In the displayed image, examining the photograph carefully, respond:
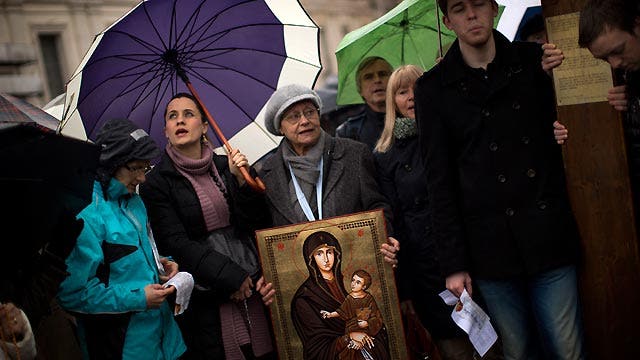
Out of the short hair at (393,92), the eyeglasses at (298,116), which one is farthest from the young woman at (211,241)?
the short hair at (393,92)

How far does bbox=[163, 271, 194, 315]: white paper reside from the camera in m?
3.45

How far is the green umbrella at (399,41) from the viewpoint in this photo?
521 centimetres

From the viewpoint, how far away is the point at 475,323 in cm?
308

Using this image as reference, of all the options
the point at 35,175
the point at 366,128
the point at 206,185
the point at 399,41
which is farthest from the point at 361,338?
the point at 399,41

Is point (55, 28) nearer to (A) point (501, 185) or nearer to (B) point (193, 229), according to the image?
(B) point (193, 229)

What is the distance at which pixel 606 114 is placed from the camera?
3029mm

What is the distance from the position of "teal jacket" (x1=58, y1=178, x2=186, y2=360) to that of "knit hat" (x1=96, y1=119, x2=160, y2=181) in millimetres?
87

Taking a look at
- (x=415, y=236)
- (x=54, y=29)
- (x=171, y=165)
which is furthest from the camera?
(x=54, y=29)

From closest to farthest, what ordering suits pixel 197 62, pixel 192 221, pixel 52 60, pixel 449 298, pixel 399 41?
pixel 449 298 < pixel 192 221 < pixel 197 62 < pixel 399 41 < pixel 52 60

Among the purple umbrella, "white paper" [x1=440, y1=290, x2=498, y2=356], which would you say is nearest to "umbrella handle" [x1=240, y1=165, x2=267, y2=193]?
the purple umbrella

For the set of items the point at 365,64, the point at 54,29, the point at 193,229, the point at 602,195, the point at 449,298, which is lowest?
the point at 449,298

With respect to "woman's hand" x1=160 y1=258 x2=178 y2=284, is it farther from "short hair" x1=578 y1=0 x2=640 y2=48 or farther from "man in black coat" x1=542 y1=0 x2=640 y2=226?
"short hair" x1=578 y1=0 x2=640 y2=48

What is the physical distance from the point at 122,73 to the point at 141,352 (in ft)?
5.42

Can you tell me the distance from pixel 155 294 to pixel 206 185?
2.54 ft
